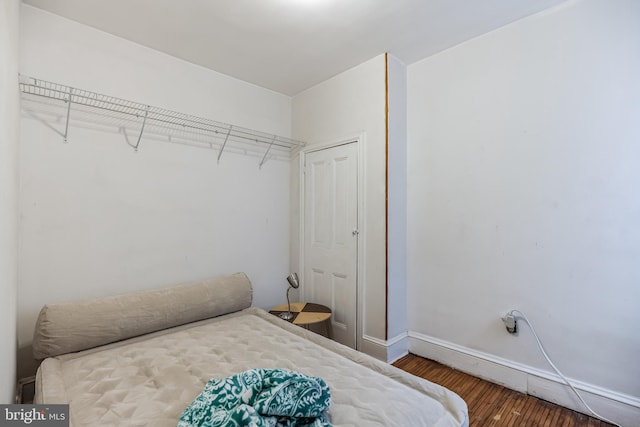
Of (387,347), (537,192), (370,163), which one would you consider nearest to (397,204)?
(370,163)

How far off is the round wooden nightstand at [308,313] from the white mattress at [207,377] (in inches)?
14.9

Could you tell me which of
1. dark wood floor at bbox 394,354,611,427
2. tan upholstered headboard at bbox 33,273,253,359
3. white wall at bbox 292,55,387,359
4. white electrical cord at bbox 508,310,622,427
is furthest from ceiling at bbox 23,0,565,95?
dark wood floor at bbox 394,354,611,427

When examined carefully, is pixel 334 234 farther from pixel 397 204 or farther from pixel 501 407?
pixel 501 407

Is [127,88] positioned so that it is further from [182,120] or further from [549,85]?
[549,85]

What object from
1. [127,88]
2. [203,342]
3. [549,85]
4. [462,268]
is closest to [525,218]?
[462,268]

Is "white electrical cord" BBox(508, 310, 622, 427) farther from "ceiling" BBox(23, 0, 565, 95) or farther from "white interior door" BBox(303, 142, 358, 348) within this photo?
"ceiling" BBox(23, 0, 565, 95)

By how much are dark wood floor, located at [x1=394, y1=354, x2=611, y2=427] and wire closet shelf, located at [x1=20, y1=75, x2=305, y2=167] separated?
96.4 inches

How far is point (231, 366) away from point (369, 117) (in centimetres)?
208

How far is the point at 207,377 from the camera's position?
4.65ft

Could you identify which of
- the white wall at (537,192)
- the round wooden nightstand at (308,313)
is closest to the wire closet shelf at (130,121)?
the round wooden nightstand at (308,313)

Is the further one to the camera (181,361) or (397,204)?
(397,204)

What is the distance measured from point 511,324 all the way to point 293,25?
2.55 meters

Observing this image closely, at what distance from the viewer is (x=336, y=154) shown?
2.80 metres

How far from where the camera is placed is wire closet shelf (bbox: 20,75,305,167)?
187 cm
